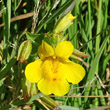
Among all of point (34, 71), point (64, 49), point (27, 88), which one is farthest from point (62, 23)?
point (27, 88)

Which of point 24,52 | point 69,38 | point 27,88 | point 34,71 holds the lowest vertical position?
point 27,88

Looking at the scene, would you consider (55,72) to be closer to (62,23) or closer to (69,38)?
(62,23)

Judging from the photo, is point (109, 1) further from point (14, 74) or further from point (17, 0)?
point (14, 74)

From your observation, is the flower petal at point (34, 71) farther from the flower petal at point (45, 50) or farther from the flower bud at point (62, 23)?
the flower bud at point (62, 23)

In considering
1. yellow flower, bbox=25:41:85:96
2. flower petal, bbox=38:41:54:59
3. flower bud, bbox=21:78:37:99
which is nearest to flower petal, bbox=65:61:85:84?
yellow flower, bbox=25:41:85:96

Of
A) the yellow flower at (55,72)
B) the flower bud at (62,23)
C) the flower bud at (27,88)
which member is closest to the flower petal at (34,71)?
the yellow flower at (55,72)

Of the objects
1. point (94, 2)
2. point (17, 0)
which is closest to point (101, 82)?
point (94, 2)
